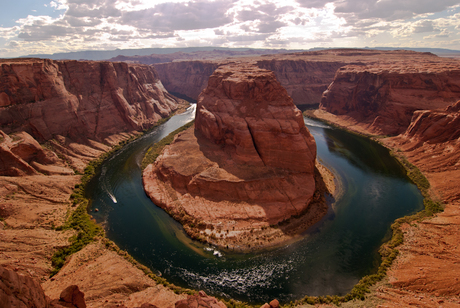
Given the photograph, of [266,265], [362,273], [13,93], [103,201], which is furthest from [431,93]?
[13,93]

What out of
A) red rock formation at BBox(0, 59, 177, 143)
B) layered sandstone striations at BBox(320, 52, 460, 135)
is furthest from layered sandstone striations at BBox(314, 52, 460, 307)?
red rock formation at BBox(0, 59, 177, 143)

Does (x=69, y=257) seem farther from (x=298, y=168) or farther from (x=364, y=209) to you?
(x=364, y=209)

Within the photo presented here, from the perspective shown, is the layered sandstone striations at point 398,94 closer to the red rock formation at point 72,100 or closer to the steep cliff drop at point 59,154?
the steep cliff drop at point 59,154

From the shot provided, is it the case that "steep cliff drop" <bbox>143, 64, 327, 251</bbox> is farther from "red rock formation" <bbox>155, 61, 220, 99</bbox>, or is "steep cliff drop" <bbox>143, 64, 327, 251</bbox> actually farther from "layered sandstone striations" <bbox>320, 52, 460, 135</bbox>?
"red rock formation" <bbox>155, 61, 220, 99</bbox>

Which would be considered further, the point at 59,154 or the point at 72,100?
the point at 72,100

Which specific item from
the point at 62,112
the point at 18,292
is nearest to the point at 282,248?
the point at 18,292

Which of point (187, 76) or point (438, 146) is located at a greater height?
point (187, 76)

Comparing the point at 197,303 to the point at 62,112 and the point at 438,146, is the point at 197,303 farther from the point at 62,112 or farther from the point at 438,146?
the point at 438,146
